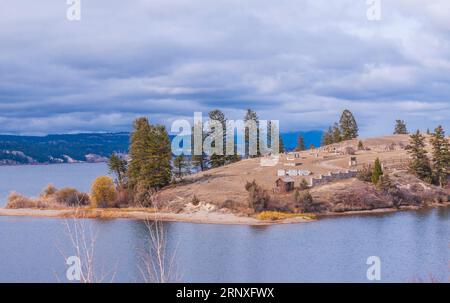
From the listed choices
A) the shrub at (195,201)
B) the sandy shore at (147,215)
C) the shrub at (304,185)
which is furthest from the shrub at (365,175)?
the shrub at (195,201)

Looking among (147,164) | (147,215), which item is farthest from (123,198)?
(147,215)

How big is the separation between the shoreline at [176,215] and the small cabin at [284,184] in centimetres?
741

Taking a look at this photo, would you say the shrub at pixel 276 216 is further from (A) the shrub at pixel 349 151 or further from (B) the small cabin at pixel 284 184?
(A) the shrub at pixel 349 151

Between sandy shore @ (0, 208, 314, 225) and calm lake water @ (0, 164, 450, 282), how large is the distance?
11.7 feet

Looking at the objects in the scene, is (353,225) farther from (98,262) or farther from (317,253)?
(98,262)

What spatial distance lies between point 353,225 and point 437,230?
29.9 feet

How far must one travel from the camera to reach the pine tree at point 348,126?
139 metres

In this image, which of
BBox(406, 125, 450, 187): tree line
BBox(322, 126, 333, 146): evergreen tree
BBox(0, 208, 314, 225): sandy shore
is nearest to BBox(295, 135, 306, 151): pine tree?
BBox(322, 126, 333, 146): evergreen tree

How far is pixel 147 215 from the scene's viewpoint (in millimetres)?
80812

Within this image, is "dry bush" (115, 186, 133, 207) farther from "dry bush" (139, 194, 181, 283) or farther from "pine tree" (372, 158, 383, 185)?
"pine tree" (372, 158, 383, 185)

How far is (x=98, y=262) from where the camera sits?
154 feet

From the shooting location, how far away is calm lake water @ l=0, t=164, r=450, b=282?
40.0 m

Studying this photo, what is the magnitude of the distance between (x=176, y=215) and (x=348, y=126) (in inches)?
2858
